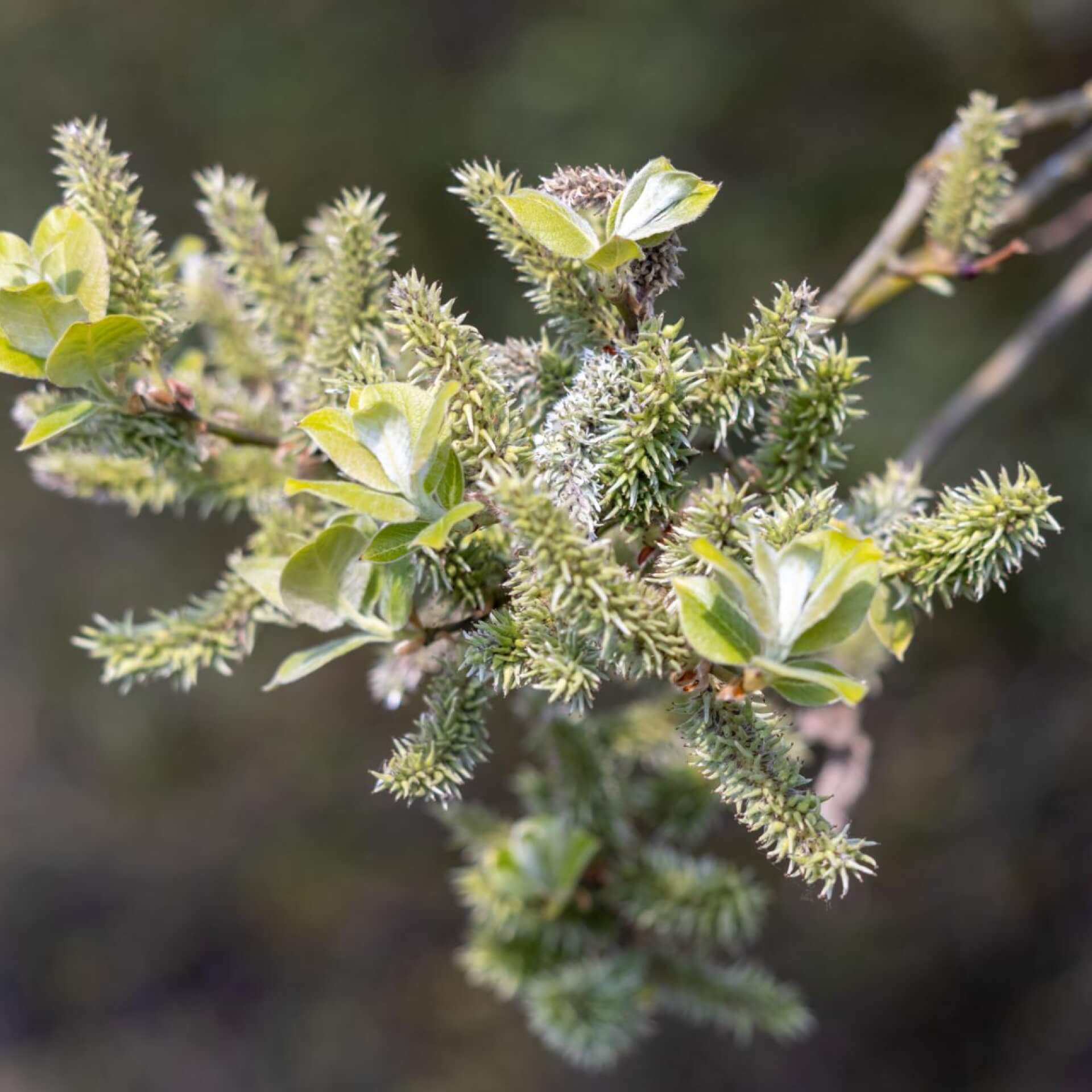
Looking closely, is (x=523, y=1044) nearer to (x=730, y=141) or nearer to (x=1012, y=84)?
(x=730, y=141)

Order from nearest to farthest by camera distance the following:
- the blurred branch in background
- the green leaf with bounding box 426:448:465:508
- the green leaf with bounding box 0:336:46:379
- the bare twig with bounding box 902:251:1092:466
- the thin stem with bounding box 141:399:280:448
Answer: the green leaf with bounding box 426:448:465:508 < the green leaf with bounding box 0:336:46:379 < the thin stem with bounding box 141:399:280:448 < the blurred branch in background < the bare twig with bounding box 902:251:1092:466

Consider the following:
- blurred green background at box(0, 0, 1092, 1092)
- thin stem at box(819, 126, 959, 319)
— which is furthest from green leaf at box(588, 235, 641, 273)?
blurred green background at box(0, 0, 1092, 1092)

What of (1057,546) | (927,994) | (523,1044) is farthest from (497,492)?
(523,1044)

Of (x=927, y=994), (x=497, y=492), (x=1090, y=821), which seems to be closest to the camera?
(x=497, y=492)

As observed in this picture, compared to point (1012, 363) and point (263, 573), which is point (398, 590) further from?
point (1012, 363)

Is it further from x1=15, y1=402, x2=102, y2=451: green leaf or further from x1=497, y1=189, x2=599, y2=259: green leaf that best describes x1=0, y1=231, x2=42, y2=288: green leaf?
x1=497, y1=189, x2=599, y2=259: green leaf

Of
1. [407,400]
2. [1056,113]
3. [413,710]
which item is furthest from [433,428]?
[413,710]
